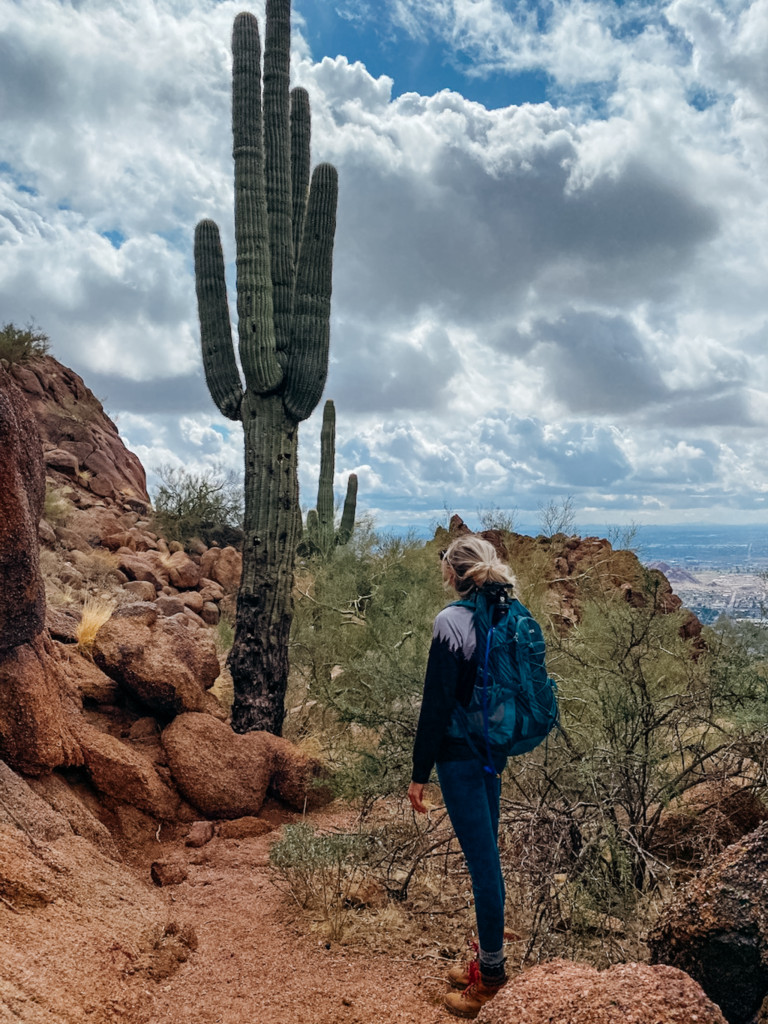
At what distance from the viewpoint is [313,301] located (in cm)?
884

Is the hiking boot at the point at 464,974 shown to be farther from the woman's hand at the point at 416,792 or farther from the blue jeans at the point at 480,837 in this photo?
the woman's hand at the point at 416,792

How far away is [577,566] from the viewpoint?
1577cm

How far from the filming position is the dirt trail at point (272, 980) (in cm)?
369

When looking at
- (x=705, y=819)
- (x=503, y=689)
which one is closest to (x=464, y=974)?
(x=503, y=689)

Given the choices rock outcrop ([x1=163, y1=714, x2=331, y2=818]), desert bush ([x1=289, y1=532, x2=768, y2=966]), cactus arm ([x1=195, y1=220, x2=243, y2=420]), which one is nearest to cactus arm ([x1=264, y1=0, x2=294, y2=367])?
cactus arm ([x1=195, y1=220, x2=243, y2=420])

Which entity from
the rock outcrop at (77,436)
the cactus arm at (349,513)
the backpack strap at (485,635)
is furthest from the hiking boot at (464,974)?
the rock outcrop at (77,436)

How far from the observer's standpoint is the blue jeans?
3404mm

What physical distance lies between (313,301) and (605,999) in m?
7.67

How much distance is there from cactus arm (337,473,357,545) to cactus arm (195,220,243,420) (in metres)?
8.38

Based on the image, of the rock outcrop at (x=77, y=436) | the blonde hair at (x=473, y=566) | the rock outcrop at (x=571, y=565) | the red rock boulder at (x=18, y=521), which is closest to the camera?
the blonde hair at (x=473, y=566)

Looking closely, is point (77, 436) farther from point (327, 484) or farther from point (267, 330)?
point (267, 330)

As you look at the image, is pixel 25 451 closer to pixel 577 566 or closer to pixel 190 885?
pixel 190 885

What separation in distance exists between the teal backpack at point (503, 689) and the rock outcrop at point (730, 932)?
85 cm

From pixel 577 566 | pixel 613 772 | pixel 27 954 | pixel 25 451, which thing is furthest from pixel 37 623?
pixel 577 566
